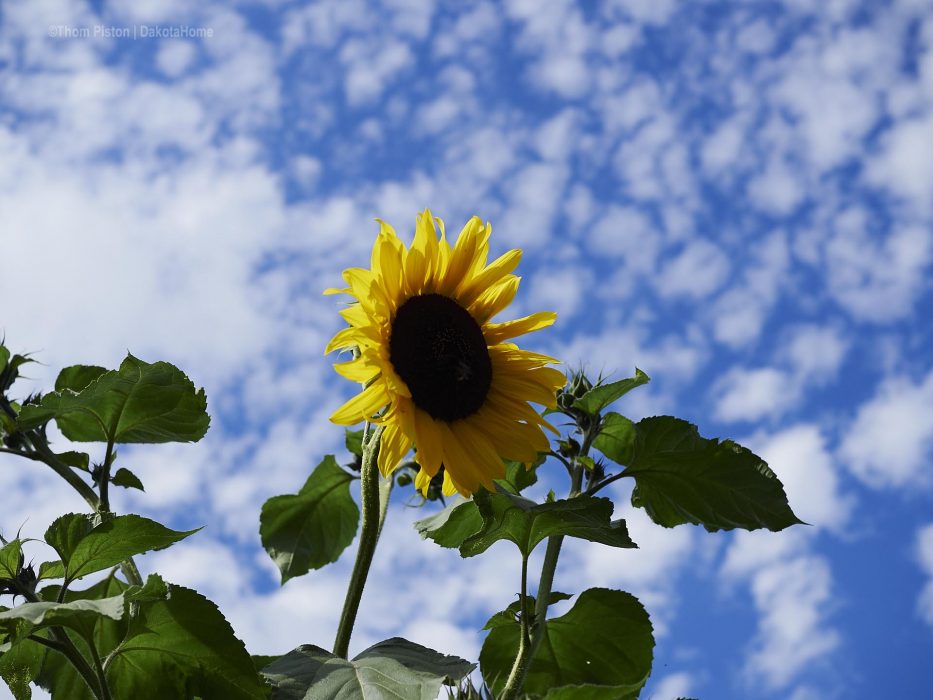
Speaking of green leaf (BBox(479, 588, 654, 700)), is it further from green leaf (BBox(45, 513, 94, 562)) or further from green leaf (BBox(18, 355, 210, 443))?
green leaf (BBox(45, 513, 94, 562))

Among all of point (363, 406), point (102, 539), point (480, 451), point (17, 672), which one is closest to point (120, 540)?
point (102, 539)

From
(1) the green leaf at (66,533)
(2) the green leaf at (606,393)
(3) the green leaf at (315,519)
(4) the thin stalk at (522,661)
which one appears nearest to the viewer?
(1) the green leaf at (66,533)

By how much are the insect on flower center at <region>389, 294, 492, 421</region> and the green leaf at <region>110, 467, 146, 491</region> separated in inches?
23.3

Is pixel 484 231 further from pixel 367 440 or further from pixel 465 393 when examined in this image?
pixel 367 440

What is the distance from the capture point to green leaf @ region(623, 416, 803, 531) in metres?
1.98

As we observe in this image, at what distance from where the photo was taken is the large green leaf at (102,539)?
1.57 meters

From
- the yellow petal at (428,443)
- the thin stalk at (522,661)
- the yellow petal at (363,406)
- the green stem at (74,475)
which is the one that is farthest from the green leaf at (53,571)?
the thin stalk at (522,661)

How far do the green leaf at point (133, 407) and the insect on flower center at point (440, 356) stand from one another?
0.41 m

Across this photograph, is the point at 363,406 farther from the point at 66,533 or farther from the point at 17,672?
the point at 17,672

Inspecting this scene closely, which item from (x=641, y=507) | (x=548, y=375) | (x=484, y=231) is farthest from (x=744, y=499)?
(x=484, y=231)

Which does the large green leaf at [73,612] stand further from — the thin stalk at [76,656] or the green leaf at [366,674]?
the green leaf at [366,674]

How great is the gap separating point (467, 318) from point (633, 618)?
2.30ft

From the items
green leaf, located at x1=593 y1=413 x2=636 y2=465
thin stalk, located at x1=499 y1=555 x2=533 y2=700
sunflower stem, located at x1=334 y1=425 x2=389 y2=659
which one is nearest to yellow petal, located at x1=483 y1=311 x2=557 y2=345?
green leaf, located at x1=593 y1=413 x2=636 y2=465

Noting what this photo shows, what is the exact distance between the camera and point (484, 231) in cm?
206
